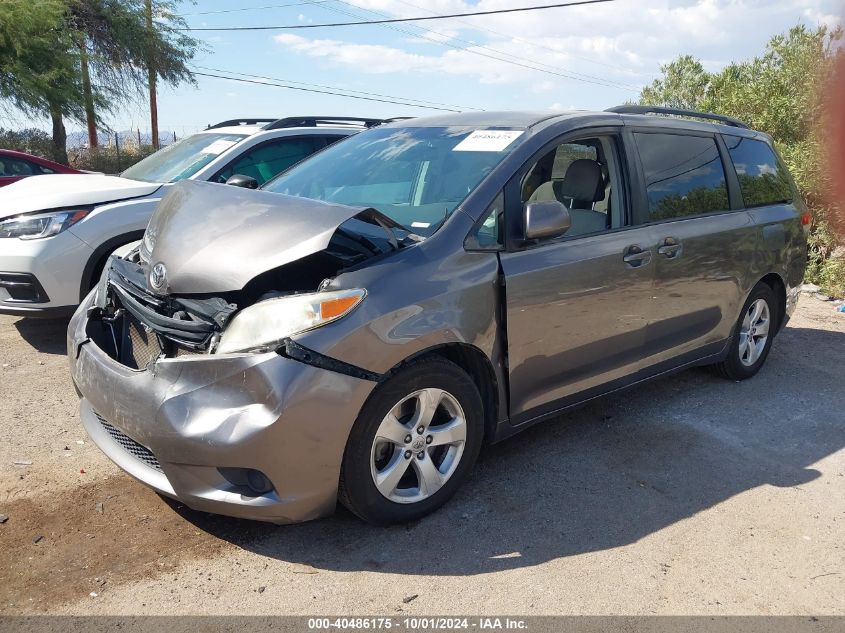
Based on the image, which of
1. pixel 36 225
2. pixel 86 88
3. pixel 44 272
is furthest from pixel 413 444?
pixel 86 88

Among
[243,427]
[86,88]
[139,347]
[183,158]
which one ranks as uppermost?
[86,88]

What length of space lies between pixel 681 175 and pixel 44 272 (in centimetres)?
434

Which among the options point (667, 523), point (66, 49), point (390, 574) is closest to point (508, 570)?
point (390, 574)

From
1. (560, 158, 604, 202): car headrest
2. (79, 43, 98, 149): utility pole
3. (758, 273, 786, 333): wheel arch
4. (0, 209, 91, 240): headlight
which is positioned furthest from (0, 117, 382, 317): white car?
(79, 43, 98, 149): utility pole

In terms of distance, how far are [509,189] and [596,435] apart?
1643 millimetres

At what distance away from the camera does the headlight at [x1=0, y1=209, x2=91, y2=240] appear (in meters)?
5.32

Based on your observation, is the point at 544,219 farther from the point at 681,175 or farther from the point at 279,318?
the point at 681,175

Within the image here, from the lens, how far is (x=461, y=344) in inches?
126

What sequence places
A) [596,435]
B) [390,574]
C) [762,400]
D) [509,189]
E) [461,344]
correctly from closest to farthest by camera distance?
1. [390,574]
2. [461,344]
3. [509,189]
4. [596,435]
5. [762,400]

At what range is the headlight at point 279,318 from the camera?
278 centimetres

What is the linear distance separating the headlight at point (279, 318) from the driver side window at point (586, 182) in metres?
1.58

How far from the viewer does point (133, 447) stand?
306 centimetres

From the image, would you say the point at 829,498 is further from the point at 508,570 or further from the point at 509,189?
the point at 509,189

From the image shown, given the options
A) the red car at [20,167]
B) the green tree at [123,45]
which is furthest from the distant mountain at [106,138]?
the red car at [20,167]
